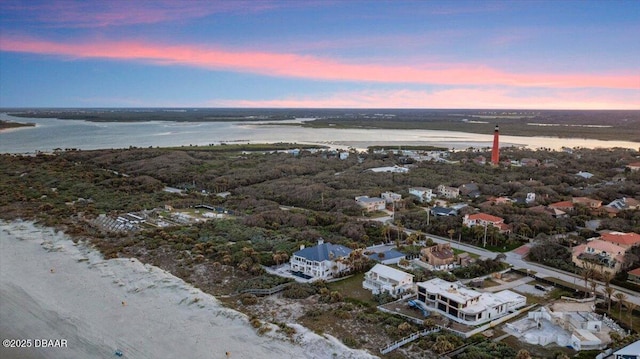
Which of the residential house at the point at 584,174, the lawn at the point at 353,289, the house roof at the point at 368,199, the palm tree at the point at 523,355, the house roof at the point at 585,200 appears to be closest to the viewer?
the palm tree at the point at 523,355

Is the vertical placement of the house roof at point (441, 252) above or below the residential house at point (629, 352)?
above

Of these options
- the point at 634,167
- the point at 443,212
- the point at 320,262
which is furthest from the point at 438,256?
the point at 634,167

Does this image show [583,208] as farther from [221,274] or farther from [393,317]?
[221,274]

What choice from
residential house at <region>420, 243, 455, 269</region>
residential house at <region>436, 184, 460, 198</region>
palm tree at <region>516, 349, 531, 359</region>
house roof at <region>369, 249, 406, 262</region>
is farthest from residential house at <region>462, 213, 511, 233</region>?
palm tree at <region>516, 349, 531, 359</region>

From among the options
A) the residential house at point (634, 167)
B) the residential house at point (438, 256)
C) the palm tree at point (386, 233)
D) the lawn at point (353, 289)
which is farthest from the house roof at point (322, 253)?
the residential house at point (634, 167)

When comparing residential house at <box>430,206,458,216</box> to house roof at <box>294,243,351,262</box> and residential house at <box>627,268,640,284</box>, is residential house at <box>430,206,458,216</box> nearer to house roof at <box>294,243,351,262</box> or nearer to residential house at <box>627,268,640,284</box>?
house roof at <box>294,243,351,262</box>

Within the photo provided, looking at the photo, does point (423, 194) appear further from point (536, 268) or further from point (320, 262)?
point (320, 262)

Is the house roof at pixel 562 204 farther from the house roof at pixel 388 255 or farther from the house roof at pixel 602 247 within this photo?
the house roof at pixel 388 255
